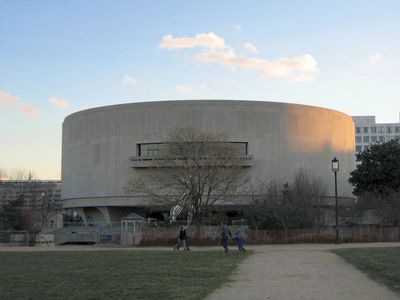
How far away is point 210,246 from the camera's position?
149 feet

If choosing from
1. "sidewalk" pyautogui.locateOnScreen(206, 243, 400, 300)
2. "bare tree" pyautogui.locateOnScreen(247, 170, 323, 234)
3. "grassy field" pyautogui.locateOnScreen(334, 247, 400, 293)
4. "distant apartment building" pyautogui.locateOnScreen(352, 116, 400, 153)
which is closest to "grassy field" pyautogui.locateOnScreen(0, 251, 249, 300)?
"sidewalk" pyautogui.locateOnScreen(206, 243, 400, 300)

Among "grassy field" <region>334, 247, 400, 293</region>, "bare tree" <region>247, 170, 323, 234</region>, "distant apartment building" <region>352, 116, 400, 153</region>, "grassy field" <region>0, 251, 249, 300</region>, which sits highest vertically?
"distant apartment building" <region>352, 116, 400, 153</region>

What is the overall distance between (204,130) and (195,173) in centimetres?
3156

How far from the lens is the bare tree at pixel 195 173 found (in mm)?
54062

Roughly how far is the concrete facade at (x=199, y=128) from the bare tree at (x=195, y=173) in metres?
24.9

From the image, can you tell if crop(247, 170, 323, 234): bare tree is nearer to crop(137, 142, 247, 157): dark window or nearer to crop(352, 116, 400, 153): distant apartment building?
crop(137, 142, 247, 157): dark window

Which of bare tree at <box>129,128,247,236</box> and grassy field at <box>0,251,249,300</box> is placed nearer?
grassy field at <box>0,251,249,300</box>

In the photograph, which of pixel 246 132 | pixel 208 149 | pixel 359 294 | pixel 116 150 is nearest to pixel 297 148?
pixel 246 132

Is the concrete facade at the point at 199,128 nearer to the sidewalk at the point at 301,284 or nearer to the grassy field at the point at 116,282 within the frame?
the sidewalk at the point at 301,284

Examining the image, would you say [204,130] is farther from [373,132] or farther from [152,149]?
[373,132]

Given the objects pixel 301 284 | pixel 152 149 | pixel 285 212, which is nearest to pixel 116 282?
pixel 301 284

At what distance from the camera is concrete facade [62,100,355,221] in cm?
8706

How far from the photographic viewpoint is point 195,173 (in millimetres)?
54531

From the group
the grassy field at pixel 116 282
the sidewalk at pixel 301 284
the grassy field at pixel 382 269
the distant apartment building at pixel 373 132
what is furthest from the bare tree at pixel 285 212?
the distant apartment building at pixel 373 132
